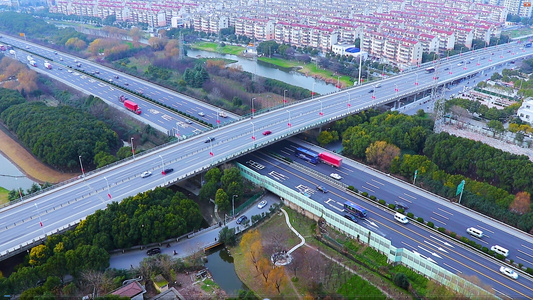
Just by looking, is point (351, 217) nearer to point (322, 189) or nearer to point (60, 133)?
point (322, 189)

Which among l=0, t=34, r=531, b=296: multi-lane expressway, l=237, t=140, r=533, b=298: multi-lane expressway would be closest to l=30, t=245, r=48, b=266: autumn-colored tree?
l=0, t=34, r=531, b=296: multi-lane expressway

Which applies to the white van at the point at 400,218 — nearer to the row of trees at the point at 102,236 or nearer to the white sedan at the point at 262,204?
the white sedan at the point at 262,204

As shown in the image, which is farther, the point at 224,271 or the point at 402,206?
the point at 402,206

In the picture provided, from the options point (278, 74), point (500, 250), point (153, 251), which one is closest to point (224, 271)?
point (153, 251)

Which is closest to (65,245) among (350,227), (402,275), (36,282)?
(36,282)

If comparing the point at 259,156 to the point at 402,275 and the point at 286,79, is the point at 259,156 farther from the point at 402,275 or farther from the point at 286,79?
the point at 286,79
